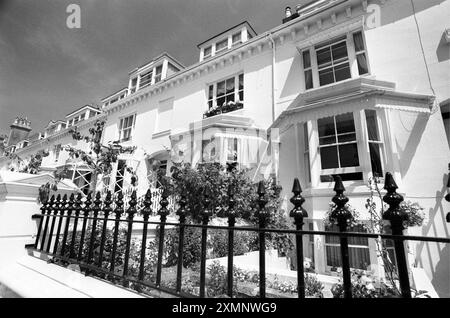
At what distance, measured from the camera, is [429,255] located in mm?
6184

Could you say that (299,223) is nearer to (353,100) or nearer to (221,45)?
(353,100)

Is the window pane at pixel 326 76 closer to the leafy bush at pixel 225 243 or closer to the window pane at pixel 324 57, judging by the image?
the window pane at pixel 324 57

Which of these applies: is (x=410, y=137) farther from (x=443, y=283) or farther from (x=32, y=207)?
(x=32, y=207)

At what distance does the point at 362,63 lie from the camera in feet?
29.2

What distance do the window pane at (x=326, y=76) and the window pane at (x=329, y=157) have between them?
315 centimetres

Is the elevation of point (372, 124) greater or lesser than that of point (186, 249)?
greater

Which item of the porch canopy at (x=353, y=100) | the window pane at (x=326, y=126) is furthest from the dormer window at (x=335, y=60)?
the window pane at (x=326, y=126)

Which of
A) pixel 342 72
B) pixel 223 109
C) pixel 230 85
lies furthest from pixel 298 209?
pixel 230 85

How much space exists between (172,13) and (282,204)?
8.88 meters

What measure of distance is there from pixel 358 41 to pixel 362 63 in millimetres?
1035

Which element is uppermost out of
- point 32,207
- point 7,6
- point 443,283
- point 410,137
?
point 7,6

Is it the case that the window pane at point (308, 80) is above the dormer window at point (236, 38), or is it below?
below

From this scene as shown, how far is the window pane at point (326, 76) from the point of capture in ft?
31.0
